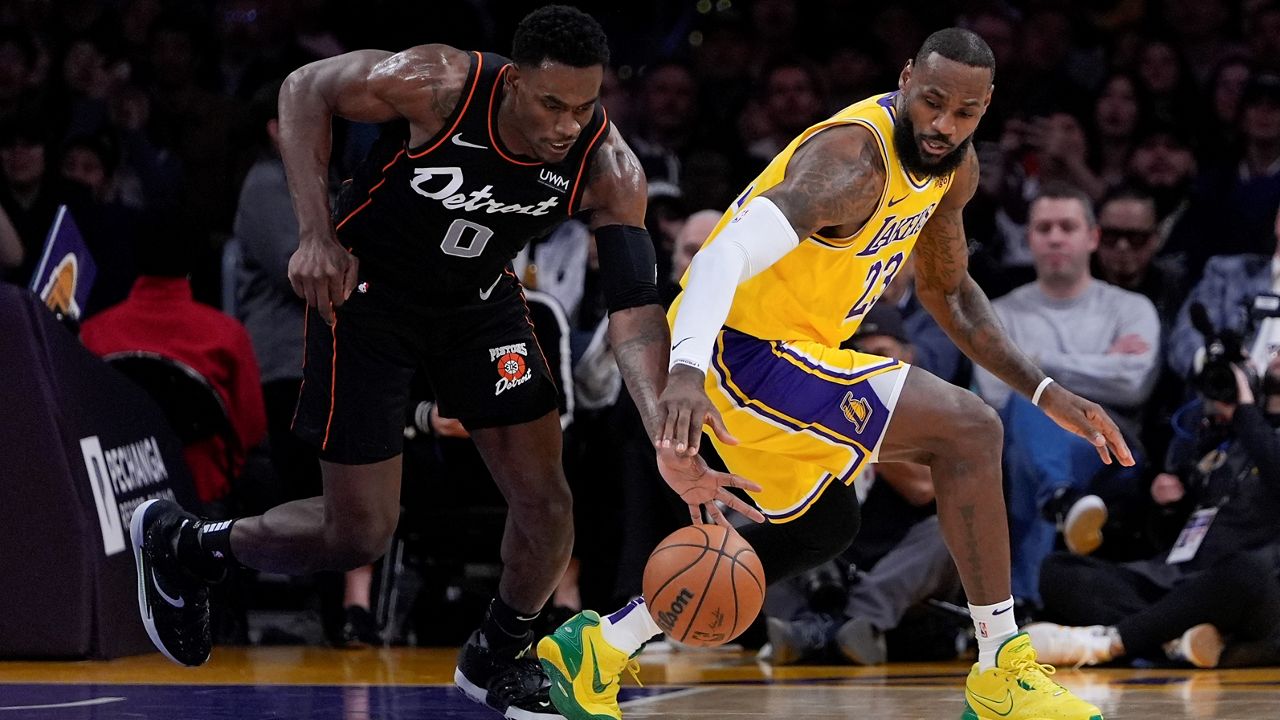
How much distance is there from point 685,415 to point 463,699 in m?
2.08

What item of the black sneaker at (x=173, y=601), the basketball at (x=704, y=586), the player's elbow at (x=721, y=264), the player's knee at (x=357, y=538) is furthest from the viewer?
the black sneaker at (x=173, y=601)

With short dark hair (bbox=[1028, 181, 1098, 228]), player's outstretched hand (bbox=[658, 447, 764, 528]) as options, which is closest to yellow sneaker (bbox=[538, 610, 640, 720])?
player's outstretched hand (bbox=[658, 447, 764, 528])

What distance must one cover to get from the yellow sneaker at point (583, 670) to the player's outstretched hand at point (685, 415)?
981mm

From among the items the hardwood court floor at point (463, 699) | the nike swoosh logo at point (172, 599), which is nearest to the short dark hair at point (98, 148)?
the hardwood court floor at point (463, 699)

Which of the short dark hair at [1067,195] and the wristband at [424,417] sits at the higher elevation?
the short dark hair at [1067,195]

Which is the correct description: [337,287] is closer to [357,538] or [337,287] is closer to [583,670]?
[357,538]

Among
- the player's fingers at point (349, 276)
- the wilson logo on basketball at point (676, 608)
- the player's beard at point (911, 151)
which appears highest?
the player's beard at point (911, 151)

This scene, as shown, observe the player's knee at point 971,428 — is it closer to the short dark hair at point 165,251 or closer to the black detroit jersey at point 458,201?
the black detroit jersey at point 458,201

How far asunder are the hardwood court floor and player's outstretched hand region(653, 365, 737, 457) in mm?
1413

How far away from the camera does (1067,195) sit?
830cm

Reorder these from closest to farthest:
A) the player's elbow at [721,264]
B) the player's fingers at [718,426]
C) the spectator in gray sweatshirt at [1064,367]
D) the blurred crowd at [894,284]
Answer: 1. the player's fingers at [718,426]
2. the player's elbow at [721,264]
3. the blurred crowd at [894,284]
4. the spectator in gray sweatshirt at [1064,367]

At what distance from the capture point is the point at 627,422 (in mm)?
8109

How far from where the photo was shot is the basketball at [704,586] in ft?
14.9

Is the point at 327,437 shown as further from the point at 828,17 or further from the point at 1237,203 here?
the point at 828,17
